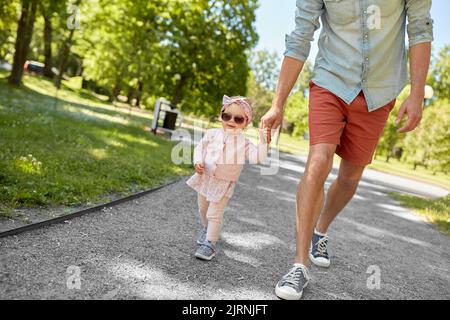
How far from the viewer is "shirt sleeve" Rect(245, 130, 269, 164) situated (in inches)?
140

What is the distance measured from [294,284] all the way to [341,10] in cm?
201

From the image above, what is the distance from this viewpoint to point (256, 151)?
12.0ft

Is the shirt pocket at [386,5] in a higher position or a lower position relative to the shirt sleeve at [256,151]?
higher

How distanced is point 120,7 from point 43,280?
15728 millimetres

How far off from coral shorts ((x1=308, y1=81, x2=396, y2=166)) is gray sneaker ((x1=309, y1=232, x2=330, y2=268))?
83 cm

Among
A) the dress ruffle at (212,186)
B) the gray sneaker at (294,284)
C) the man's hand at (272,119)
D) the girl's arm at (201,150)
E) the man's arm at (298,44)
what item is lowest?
the gray sneaker at (294,284)

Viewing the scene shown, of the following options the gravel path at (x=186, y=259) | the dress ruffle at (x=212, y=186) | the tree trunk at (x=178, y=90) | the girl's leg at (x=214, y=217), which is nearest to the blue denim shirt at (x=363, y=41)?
the dress ruffle at (x=212, y=186)

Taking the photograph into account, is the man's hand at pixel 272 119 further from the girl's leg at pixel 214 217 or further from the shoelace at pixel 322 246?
the shoelace at pixel 322 246

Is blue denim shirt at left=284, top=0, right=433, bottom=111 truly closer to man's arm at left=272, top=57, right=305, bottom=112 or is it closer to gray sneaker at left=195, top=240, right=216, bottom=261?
man's arm at left=272, top=57, right=305, bottom=112

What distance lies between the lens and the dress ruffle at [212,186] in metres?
3.73
